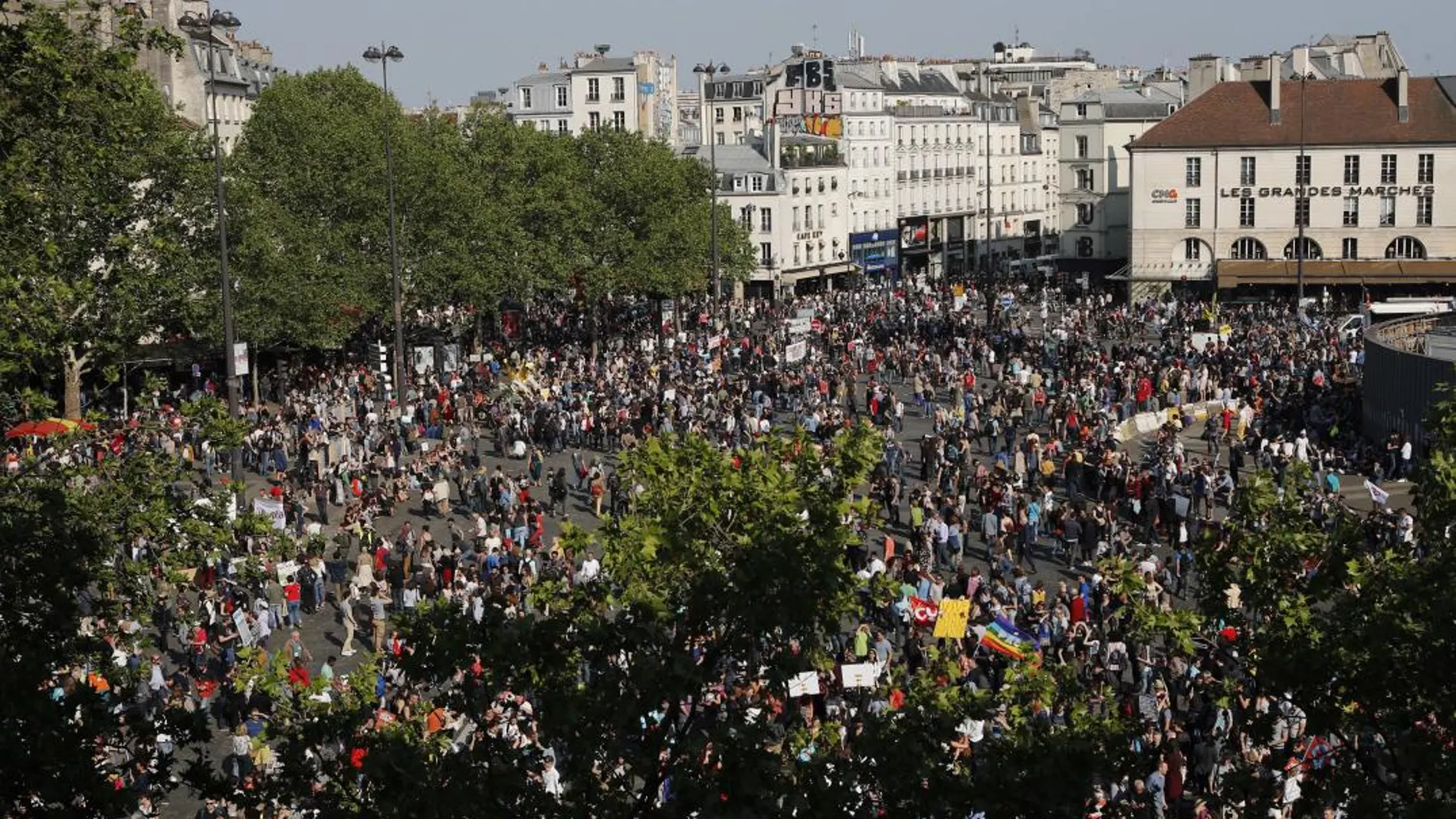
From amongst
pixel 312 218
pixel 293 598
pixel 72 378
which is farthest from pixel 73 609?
pixel 312 218

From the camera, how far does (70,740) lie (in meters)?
11.9

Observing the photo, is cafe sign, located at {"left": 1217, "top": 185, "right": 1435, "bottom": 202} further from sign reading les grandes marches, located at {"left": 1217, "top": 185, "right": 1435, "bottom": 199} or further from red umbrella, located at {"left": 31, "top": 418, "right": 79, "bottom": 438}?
red umbrella, located at {"left": 31, "top": 418, "right": 79, "bottom": 438}

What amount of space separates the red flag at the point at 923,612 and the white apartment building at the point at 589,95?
8026cm

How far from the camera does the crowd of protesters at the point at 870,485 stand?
19.9m

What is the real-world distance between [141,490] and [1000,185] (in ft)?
346

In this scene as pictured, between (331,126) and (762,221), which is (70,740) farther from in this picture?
(762,221)

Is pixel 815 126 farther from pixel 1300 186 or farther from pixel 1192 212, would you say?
pixel 1300 186

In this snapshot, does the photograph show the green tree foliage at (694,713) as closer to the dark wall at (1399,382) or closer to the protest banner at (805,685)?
the protest banner at (805,685)

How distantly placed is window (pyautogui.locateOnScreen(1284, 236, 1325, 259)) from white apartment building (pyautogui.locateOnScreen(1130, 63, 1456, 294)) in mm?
47

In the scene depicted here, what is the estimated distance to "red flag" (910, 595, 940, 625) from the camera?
25.5m

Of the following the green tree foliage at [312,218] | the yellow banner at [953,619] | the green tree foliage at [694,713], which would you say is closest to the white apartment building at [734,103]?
the green tree foliage at [312,218]

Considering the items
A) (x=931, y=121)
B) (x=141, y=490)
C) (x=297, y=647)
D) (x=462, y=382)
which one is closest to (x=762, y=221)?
(x=931, y=121)

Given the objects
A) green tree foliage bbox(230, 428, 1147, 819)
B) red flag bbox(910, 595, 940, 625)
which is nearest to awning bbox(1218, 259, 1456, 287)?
red flag bbox(910, 595, 940, 625)

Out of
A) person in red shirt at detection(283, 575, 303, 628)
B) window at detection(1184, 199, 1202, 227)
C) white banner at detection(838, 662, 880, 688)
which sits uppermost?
window at detection(1184, 199, 1202, 227)
